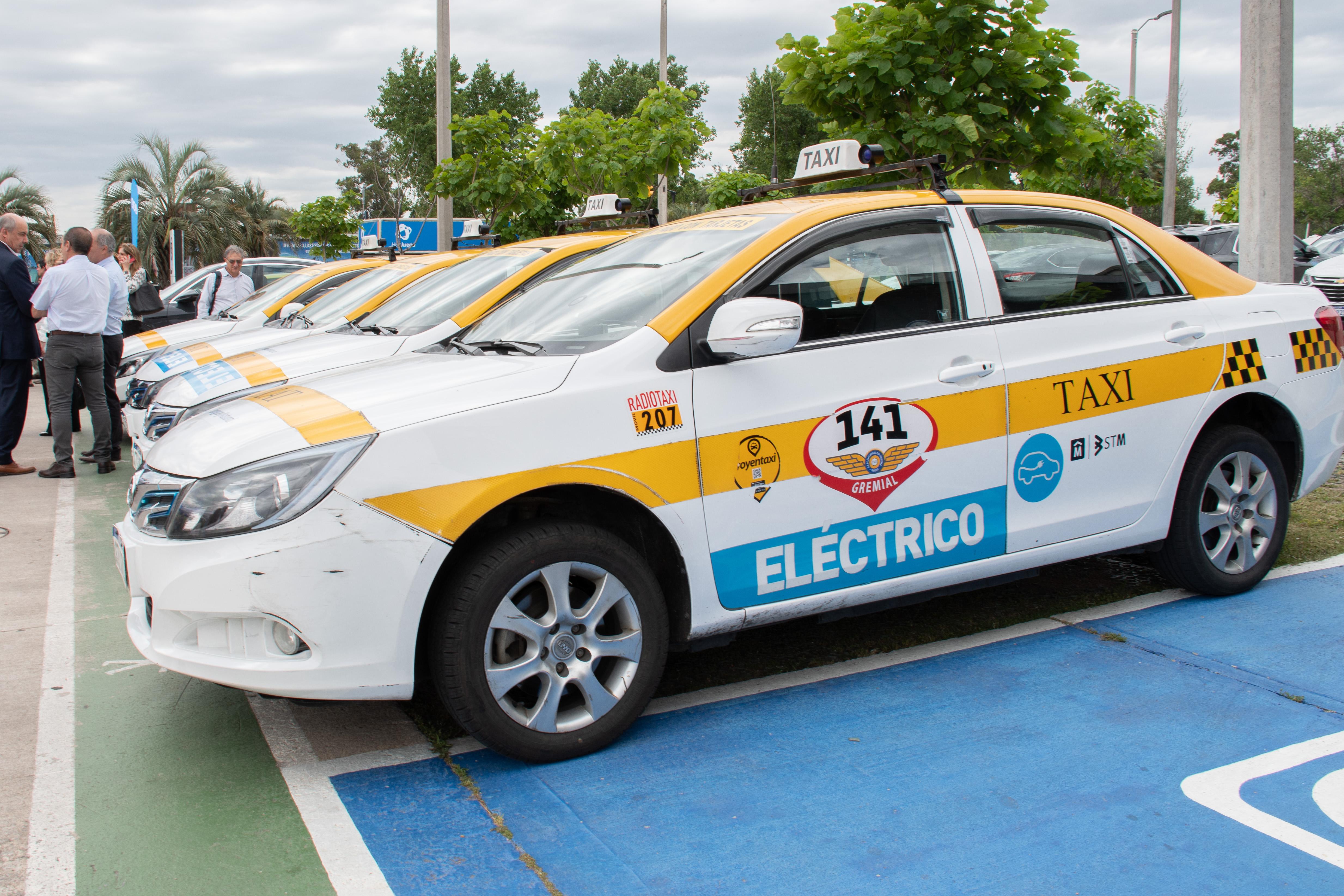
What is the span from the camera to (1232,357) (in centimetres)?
440

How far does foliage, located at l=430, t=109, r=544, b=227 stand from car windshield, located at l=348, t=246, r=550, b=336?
746cm

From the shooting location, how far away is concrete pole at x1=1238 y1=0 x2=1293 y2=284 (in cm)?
722

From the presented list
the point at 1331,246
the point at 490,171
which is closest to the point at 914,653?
the point at 490,171

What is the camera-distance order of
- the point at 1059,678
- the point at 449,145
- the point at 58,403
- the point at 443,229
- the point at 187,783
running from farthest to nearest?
the point at 443,229 < the point at 449,145 < the point at 58,403 < the point at 1059,678 < the point at 187,783

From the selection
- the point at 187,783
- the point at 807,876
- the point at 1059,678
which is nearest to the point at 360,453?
the point at 187,783

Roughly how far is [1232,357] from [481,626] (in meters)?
3.32

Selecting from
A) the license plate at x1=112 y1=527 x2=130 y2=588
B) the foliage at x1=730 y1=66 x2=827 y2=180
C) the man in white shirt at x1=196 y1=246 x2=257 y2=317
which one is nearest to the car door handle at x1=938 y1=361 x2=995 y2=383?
the license plate at x1=112 y1=527 x2=130 y2=588

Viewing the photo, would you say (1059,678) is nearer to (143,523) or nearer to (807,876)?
(807,876)

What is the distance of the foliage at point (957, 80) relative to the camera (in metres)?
6.73

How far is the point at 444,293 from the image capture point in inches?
282

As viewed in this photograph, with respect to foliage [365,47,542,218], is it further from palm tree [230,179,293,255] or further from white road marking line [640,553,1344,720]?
white road marking line [640,553,1344,720]

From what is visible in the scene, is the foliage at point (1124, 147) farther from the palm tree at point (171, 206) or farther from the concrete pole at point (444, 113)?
the palm tree at point (171, 206)

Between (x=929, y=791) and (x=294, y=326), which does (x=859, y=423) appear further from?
(x=294, y=326)

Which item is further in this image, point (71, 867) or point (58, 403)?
point (58, 403)
